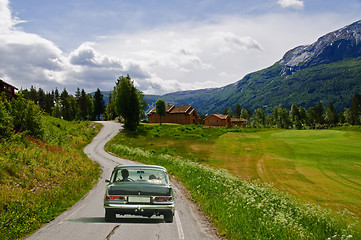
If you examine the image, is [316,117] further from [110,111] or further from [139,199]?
[139,199]

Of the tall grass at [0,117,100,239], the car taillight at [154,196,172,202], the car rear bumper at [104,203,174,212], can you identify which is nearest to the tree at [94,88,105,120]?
the tall grass at [0,117,100,239]

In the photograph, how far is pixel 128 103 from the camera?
77.8m

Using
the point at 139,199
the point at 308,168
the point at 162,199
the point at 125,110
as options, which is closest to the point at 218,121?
the point at 125,110

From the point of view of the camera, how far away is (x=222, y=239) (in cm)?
890

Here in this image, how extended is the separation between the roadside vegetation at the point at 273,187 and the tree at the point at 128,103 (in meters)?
13.6

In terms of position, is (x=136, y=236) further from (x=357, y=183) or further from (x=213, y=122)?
(x=213, y=122)

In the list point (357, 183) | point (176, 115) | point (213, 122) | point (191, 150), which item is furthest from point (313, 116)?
point (357, 183)

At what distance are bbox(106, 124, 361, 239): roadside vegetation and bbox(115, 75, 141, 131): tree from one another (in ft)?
44.6

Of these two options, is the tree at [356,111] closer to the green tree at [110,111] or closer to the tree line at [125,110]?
the tree line at [125,110]

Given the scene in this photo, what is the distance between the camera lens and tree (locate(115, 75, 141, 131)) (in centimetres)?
7806

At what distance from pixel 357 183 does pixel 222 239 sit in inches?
900

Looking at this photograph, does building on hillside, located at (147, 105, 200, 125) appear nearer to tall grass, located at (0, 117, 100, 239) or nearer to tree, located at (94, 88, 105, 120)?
tree, located at (94, 88, 105, 120)

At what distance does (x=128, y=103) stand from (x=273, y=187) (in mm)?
59155

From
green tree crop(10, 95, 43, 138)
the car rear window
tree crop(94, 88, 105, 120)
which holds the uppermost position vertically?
tree crop(94, 88, 105, 120)
